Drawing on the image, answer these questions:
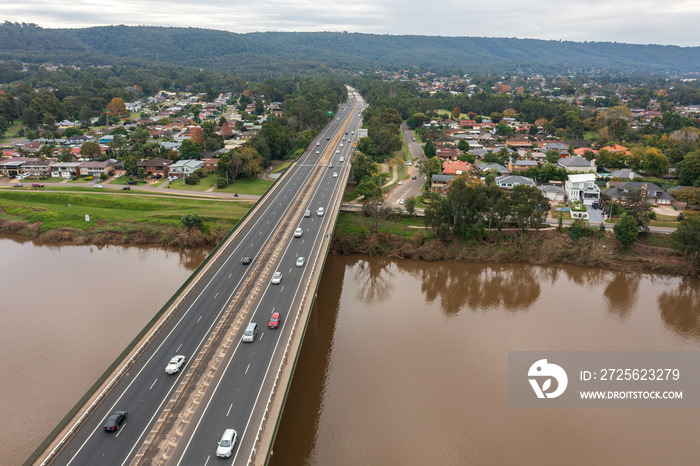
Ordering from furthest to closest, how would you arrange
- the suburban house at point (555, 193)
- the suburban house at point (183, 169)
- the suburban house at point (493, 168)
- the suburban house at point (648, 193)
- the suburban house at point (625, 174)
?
the suburban house at point (183, 169) < the suburban house at point (493, 168) < the suburban house at point (625, 174) < the suburban house at point (555, 193) < the suburban house at point (648, 193)

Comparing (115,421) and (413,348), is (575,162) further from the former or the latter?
(115,421)

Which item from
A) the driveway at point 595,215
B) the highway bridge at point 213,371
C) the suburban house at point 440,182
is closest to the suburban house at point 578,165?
the driveway at point 595,215

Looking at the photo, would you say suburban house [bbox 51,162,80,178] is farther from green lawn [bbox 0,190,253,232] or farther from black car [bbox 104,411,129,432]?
black car [bbox 104,411,129,432]

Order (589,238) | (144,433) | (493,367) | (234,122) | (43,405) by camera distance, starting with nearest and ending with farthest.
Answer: (144,433) < (43,405) < (493,367) < (589,238) < (234,122)

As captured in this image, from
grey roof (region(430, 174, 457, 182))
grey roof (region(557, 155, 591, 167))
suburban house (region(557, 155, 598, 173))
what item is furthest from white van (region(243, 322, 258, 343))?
grey roof (region(557, 155, 591, 167))

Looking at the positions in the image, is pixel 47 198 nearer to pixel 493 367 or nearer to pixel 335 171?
pixel 335 171

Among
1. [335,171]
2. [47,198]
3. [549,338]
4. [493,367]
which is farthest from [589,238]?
[47,198]

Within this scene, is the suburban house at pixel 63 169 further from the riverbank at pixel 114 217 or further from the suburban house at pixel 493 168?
the suburban house at pixel 493 168
